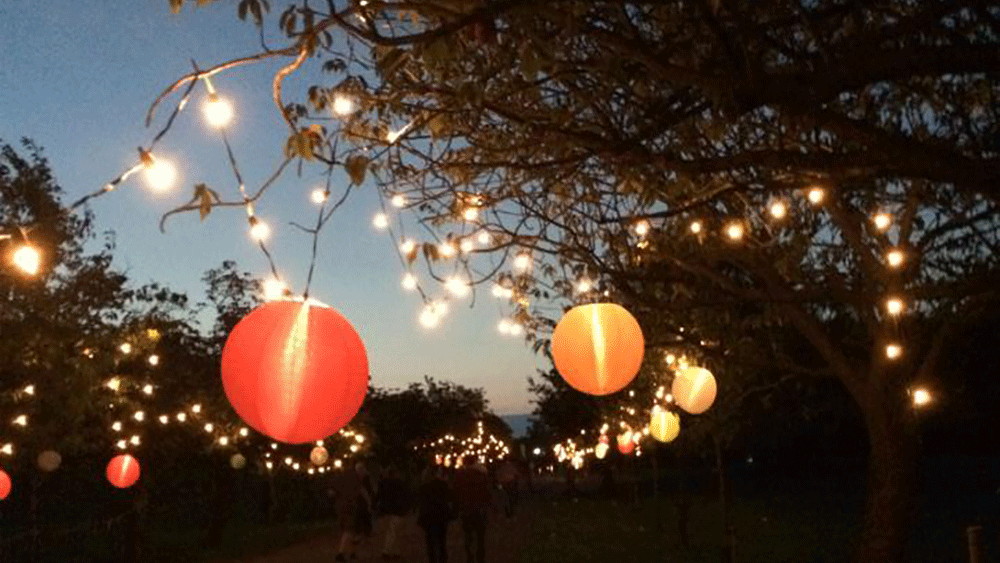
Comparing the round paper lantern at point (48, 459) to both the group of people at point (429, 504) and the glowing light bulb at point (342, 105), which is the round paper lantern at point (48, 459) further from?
the glowing light bulb at point (342, 105)

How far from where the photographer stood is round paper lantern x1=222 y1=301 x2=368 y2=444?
444cm

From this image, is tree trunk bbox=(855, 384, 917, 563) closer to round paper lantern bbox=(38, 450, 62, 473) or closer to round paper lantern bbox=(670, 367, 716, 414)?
round paper lantern bbox=(670, 367, 716, 414)

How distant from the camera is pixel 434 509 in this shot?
13.5 meters

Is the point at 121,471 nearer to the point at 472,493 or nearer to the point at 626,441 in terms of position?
the point at 472,493

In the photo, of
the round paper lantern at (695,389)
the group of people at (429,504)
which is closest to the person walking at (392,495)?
the group of people at (429,504)

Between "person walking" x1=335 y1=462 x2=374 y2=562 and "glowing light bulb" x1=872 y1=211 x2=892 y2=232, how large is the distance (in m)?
8.26

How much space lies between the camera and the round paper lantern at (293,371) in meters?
4.44

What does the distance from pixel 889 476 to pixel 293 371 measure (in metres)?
8.17

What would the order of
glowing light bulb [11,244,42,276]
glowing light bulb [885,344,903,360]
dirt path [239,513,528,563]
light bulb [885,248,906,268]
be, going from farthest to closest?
dirt path [239,513,528,563] < glowing light bulb [885,344,903,360] < light bulb [885,248,906,268] < glowing light bulb [11,244,42,276]

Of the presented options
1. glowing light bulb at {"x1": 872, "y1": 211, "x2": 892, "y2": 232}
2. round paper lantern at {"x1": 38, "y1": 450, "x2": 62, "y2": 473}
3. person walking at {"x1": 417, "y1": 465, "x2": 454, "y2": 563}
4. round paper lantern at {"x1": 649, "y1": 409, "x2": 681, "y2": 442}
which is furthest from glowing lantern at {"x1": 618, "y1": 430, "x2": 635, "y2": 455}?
glowing light bulb at {"x1": 872, "y1": 211, "x2": 892, "y2": 232}

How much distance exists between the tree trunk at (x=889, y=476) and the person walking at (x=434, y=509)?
514 centimetres

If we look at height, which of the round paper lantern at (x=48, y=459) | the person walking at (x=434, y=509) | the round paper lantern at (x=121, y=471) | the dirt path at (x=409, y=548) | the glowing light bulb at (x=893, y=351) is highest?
the glowing light bulb at (x=893, y=351)

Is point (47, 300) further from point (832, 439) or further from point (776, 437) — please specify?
point (832, 439)

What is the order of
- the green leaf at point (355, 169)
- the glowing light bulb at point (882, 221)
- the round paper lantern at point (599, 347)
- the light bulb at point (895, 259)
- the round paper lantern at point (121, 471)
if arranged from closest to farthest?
the green leaf at point (355, 169) → the round paper lantern at point (599, 347) → the light bulb at point (895, 259) → the glowing light bulb at point (882, 221) → the round paper lantern at point (121, 471)
